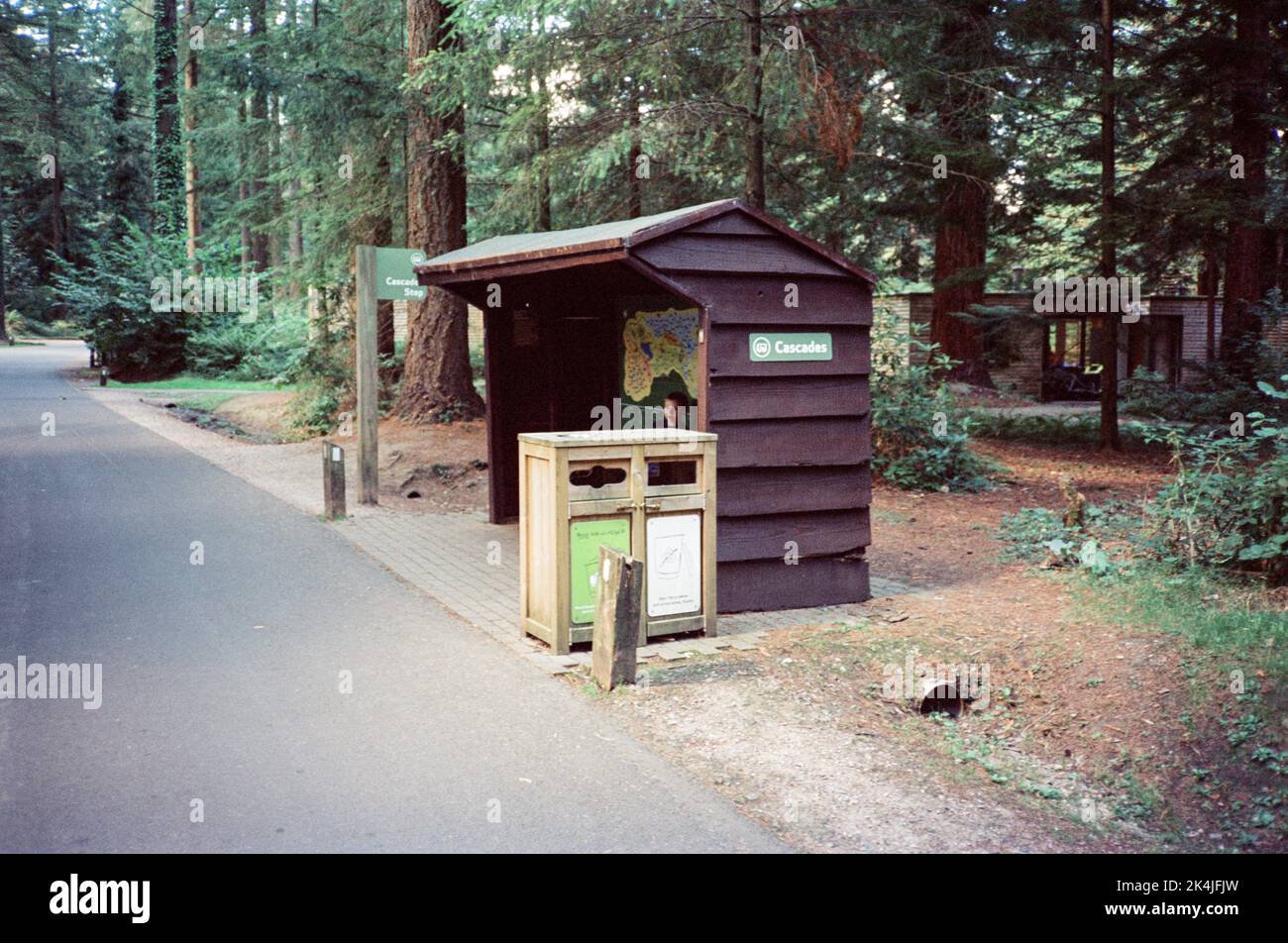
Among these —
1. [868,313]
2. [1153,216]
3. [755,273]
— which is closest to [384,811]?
[755,273]

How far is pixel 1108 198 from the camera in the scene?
665 inches

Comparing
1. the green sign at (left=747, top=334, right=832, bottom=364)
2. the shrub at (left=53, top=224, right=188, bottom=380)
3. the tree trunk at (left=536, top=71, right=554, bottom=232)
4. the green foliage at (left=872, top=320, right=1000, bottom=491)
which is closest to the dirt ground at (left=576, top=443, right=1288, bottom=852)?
the green sign at (left=747, top=334, right=832, bottom=364)

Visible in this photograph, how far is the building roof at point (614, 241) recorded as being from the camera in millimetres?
7594

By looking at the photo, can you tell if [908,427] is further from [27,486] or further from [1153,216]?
[27,486]

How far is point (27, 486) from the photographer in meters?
13.5

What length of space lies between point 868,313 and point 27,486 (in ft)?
34.6

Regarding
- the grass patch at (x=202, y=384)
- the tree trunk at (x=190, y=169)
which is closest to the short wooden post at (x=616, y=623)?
the grass patch at (x=202, y=384)

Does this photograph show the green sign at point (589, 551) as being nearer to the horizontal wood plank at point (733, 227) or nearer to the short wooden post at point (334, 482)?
the horizontal wood plank at point (733, 227)

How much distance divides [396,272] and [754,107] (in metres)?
4.72

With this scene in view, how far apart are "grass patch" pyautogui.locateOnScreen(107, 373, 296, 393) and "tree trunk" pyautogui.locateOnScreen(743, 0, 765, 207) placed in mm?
18842

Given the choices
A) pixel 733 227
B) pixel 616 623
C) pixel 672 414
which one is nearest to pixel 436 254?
pixel 672 414

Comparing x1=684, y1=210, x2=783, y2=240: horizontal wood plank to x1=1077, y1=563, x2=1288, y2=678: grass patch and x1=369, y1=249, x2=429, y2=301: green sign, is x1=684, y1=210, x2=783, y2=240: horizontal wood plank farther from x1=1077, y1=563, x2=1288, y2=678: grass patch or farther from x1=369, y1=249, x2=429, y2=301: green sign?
x1=369, y1=249, x2=429, y2=301: green sign

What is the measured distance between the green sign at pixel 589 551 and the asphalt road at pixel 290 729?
62 cm

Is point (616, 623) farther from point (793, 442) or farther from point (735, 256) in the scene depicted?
point (735, 256)
